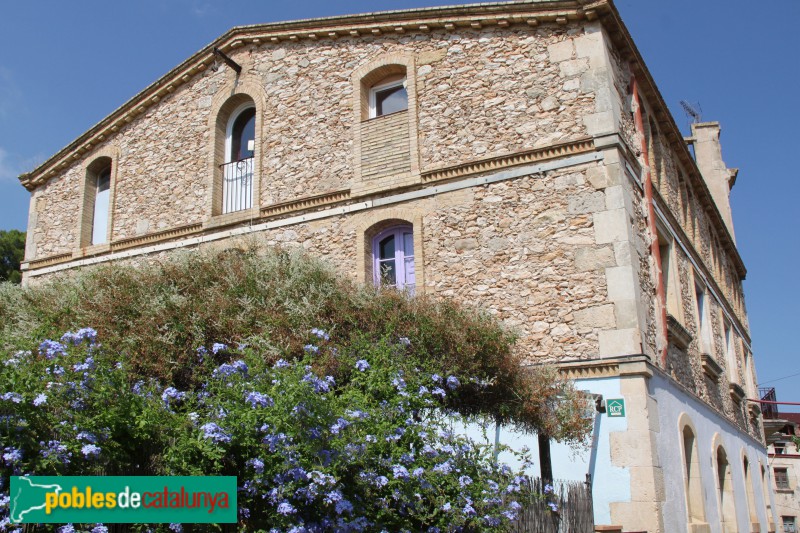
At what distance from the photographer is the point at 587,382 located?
10453 mm

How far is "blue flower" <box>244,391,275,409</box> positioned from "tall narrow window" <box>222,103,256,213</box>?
8.40 m

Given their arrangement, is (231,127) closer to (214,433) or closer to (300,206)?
(300,206)

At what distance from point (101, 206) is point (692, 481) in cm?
1271

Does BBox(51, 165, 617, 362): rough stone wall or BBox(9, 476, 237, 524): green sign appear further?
BBox(51, 165, 617, 362): rough stone wall

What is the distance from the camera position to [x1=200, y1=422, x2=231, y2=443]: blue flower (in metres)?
5.97

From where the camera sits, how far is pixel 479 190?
12.0 m

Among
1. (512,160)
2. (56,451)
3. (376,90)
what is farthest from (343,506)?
(376,90)

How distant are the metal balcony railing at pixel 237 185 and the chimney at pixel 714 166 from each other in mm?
17303

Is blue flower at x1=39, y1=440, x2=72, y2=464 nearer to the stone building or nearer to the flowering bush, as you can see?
the flowering bush

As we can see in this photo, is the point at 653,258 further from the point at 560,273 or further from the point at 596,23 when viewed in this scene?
the point at 596,23

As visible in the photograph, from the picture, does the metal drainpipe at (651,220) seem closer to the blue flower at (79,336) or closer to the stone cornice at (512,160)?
the stone cornice at (512,160)

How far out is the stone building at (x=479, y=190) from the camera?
35.2 feet

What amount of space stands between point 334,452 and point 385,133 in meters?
7.95

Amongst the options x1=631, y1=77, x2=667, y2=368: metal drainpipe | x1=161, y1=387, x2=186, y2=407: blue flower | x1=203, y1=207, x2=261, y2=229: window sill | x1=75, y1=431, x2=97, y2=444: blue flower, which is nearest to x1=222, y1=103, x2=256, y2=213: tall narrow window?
x1=203, y1=207, x2=261, y2=229: window sill
